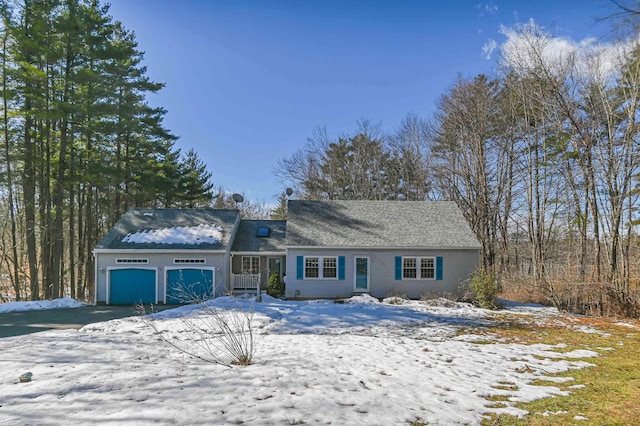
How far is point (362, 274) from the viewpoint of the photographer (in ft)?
52.4

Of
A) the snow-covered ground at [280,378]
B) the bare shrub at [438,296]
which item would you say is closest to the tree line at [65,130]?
the snow-covered ground at [280,378]

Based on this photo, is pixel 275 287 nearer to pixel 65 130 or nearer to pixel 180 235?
pixel 180 235

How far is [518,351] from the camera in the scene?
723 cm

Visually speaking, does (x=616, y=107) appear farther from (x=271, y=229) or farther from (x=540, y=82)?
(x=271, y=229)

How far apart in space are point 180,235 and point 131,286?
3068mm

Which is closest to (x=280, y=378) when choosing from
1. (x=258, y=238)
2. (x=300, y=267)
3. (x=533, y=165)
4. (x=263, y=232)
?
(x=300, y=267)

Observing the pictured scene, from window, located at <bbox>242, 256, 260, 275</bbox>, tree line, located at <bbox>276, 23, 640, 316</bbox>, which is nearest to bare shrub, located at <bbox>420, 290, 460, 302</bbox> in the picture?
tree line, located at <bbox>276, 23, 640, 316</bbox>

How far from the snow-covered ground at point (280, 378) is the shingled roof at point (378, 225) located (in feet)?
22.8

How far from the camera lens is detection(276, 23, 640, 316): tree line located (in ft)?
40.0

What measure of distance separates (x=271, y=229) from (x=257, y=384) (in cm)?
1488

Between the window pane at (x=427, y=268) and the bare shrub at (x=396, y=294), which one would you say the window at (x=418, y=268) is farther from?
the bare shrub at (x=396, y=294)

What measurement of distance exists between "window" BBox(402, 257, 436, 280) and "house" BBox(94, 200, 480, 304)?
0.04m

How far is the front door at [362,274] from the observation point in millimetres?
15891

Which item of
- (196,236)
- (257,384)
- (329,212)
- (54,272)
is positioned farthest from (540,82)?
(54,272)
